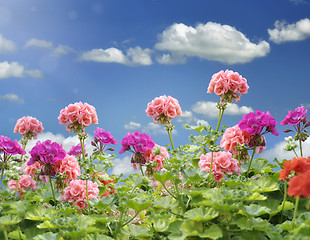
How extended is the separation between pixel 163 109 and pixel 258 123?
55.6 inches

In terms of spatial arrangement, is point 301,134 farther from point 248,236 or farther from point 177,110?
point 248,236

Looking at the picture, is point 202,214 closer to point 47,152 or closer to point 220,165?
point 220,165

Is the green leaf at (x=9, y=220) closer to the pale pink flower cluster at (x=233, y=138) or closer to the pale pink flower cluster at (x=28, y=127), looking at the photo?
the pale pink flower cluster at (x=233, y=138)

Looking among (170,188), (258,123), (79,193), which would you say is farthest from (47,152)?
(258,123)

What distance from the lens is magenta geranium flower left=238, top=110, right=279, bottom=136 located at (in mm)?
3682

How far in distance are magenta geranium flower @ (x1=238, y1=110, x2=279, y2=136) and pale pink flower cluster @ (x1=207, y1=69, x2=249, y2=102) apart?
0.79m

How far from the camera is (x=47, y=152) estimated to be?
3.82 metres

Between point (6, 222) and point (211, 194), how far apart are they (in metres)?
1.68

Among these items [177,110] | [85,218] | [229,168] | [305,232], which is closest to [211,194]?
[305,232]

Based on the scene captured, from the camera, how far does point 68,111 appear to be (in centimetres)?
459

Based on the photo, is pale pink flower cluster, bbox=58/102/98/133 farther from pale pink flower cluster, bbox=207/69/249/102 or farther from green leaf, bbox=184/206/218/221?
green leaf, bbox=184/206/218/221

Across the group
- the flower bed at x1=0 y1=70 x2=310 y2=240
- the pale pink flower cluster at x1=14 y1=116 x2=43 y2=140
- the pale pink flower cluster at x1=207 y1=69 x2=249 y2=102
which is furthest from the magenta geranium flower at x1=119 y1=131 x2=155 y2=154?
the pale pink flower cluster at x1=14 y1=116 x2=43 y2=140

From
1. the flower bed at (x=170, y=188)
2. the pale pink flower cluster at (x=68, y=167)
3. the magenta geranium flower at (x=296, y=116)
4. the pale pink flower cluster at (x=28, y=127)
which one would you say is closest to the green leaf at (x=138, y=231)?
the flower bed at (x=170, y=188)

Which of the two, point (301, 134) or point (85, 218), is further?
point (301, 134)
